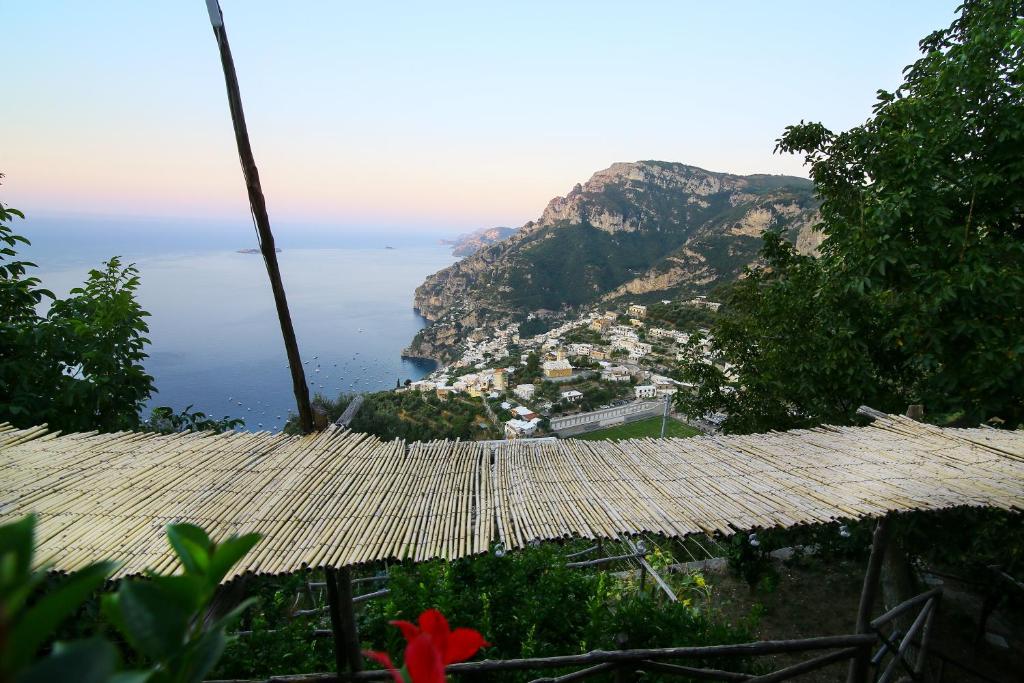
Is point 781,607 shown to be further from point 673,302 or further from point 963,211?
point 673,302

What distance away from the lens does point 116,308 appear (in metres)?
4.77

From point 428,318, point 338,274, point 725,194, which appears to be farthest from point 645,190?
point 338,274

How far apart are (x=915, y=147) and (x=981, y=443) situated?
281cm

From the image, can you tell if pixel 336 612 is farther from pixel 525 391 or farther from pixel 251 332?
pixel 251 332

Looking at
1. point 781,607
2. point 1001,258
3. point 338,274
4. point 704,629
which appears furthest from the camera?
point 338,274

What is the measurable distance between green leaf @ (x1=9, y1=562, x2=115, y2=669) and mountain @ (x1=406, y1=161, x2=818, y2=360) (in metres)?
43.2

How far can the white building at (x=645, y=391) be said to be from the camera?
26816mm

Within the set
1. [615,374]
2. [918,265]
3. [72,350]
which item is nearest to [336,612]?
[72,350]

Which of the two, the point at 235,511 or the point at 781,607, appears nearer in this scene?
the point at 235,511

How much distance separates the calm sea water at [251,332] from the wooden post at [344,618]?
225 inches

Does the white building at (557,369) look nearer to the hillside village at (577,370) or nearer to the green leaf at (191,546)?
the hillside village at (577,370)

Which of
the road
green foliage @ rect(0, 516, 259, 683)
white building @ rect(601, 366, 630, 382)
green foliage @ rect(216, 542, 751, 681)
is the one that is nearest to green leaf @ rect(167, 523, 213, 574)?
green foliage @ rect(0, 516, 259, 683)

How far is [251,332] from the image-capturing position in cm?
5100

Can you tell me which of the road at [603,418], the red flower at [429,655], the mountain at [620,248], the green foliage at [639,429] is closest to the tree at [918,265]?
the red flower at [429,655]
